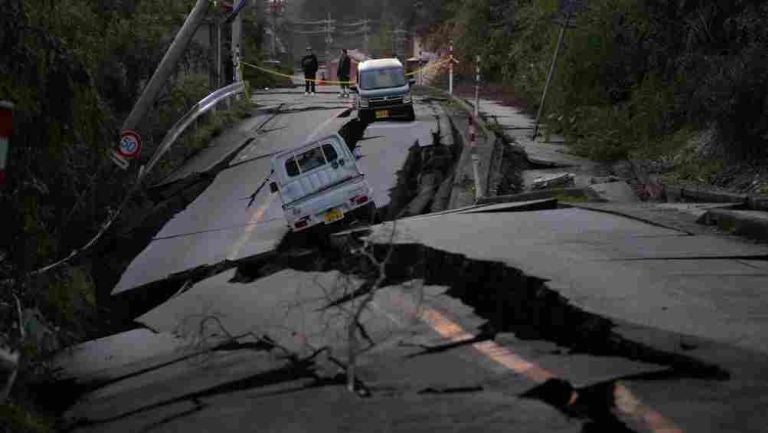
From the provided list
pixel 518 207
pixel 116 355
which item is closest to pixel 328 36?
pixel 518 207

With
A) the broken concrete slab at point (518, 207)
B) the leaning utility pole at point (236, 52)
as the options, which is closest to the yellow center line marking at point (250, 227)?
the broken concrete slab at point (518, 207)

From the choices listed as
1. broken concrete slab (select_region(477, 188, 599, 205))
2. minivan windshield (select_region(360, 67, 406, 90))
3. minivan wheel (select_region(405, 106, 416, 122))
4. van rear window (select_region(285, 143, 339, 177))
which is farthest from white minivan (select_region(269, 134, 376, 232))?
minivan windshield (select_region(360, 67, 406, 90))

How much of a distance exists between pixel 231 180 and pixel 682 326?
15.8 m

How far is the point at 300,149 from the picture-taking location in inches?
724

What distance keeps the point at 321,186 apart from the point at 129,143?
11.2 feet

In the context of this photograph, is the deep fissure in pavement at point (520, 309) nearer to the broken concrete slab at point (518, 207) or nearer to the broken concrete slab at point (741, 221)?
the broken concrete slab at point (518, 207)

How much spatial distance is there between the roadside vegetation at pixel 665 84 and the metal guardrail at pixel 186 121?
8.85m

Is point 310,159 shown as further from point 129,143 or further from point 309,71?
point 309,71

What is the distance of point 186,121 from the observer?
86.4ft

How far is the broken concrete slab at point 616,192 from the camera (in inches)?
756

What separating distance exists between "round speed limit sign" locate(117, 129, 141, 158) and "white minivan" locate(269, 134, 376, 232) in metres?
2.40

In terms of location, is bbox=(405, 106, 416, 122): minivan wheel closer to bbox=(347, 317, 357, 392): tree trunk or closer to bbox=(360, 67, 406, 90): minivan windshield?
bbox=(360, 67, 406, 90): minivan windshield

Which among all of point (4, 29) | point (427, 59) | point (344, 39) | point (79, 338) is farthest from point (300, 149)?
point (344, 39)

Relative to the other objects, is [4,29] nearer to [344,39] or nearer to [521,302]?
[521,302]
